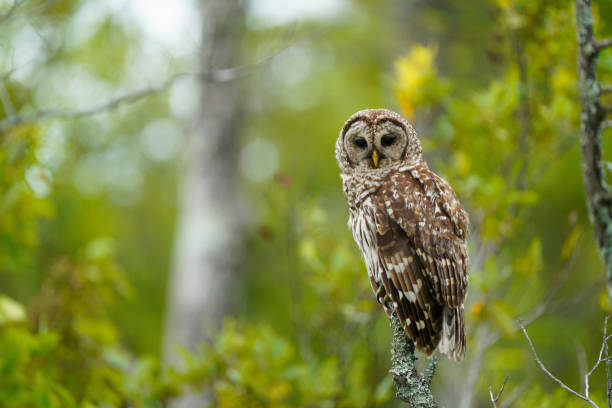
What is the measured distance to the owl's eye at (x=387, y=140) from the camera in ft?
8.84

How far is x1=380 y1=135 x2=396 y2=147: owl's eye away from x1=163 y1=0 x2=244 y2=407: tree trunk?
419cm

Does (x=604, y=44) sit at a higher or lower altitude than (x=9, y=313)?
higher

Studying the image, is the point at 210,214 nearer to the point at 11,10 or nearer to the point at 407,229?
the point at 11,10

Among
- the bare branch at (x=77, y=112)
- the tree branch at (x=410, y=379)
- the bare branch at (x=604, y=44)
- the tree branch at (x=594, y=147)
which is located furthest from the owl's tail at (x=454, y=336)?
the bare branch at (x=77, y=112)

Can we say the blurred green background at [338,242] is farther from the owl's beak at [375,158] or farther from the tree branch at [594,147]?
the tree branch at [594,147]

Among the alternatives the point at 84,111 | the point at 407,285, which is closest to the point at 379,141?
the point at 407,285

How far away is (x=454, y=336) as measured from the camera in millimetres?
2250

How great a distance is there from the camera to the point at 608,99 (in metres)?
3.86

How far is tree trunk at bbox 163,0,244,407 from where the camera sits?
22.0 feet

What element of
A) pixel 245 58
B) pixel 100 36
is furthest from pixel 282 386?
pixel 245 58

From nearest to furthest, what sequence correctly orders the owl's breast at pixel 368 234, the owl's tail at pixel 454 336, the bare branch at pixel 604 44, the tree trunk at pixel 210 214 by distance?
the bare branch at pixel 604 44
the owl's tail at pixel 454 336
the owl's breast at pixel 368 234
the tree trunk at pixel 210 214

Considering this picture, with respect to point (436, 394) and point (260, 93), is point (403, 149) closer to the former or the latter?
point (436, 394)

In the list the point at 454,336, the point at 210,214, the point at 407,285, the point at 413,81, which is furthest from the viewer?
the point at 210,214

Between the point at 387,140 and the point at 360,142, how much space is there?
124mm
